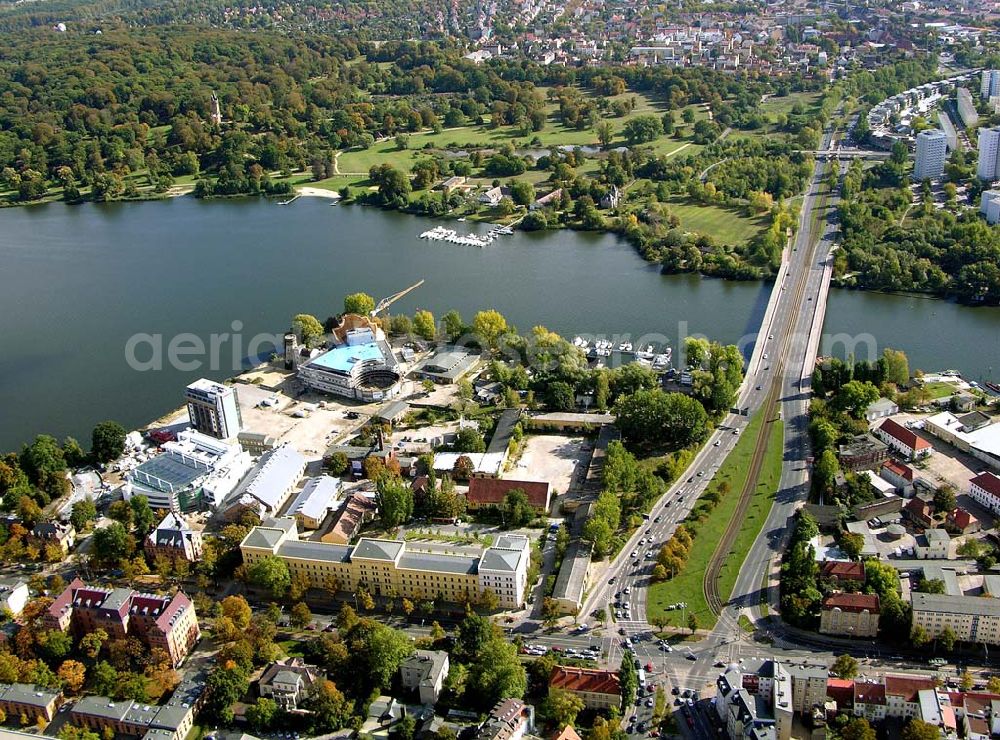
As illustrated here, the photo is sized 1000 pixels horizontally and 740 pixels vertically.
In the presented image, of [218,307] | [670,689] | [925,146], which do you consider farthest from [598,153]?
[670,689]

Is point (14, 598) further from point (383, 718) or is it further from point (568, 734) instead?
point (568, 734)

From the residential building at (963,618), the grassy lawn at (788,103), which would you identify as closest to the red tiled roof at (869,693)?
the residential building at (963,618)


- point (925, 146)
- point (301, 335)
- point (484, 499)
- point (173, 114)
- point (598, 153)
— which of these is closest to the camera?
point (484, 499)

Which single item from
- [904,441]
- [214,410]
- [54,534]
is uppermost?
[214,410]

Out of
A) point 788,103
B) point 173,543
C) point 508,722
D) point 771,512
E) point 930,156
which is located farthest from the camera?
point 788,103

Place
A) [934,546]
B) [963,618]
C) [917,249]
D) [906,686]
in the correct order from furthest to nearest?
1. [917,249]
2. [934,546]
3. [963,618]
4. [906,686]

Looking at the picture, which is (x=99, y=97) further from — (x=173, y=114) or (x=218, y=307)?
(x=218, y=307)

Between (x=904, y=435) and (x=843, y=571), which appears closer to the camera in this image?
(x=843, y=571)

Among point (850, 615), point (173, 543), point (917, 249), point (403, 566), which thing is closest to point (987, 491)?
point (850, 615)
